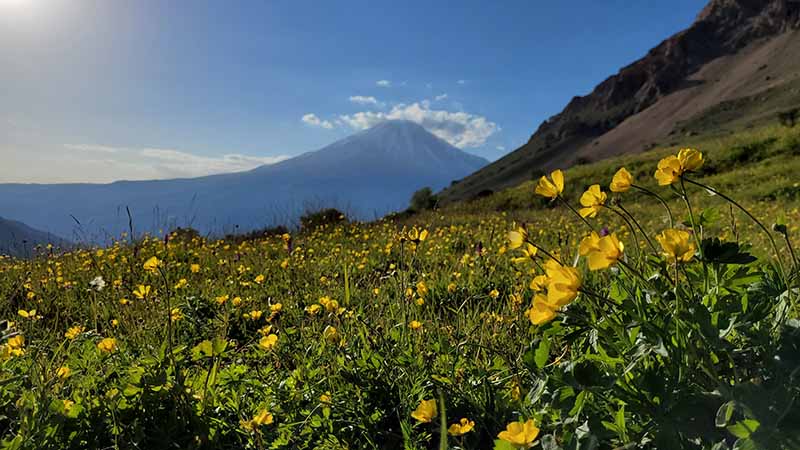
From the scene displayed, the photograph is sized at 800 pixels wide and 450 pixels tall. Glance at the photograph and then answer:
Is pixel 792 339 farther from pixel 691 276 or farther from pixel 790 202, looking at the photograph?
pixel 790 202

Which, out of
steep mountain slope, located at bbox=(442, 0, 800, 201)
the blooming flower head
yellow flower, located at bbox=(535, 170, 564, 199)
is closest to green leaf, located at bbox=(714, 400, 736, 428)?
the blooming flower head

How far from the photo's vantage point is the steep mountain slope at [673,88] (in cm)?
8400

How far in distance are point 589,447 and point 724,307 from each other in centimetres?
58

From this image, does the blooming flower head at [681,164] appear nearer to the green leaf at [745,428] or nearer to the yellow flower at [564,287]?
the yellow flower at [564,287]

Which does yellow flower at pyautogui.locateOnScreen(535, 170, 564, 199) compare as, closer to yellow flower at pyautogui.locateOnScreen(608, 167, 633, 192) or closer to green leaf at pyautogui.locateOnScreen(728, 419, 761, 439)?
yellow flower at pyautogui.locateOnScreen(608, 167, 633, 192)

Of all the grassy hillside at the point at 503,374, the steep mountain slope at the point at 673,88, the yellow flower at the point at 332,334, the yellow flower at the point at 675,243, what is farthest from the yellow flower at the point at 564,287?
the steep mountain slope at the point at 673,88

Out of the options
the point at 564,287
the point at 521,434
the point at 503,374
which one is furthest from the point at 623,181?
the point at 503,374

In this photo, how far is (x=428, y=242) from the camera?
Answer: 607 centimetres

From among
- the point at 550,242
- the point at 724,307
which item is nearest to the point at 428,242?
the point at 550,242

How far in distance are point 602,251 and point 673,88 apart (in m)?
130

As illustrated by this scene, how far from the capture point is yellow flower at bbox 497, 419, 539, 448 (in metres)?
1.00

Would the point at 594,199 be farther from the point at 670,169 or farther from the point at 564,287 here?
the point at 564,287

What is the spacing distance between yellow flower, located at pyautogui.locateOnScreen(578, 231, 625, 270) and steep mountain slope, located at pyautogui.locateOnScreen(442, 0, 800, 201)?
83.2 m

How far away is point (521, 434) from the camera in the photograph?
39.8 inches
